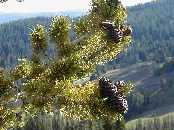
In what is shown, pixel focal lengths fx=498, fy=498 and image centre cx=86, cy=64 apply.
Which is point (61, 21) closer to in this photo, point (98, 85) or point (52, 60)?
point (52, 60)

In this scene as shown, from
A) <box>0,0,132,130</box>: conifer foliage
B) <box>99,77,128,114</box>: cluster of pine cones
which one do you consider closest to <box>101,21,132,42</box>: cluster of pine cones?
<box>0,0,132,130</box>: conifer foliage

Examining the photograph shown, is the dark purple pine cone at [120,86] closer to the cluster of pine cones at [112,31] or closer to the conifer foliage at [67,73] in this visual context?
the conifer foliage at [67,73]

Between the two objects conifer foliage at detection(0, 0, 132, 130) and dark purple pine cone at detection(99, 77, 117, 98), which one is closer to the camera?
dark purple pine cone at detection(99, 77, 117, 98)

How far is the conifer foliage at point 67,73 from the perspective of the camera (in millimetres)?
10188

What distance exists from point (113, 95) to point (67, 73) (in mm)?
1176

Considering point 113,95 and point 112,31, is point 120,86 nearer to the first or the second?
point 113,95

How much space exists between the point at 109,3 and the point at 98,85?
1711 millimetres

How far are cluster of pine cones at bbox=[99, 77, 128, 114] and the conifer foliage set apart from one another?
30mm

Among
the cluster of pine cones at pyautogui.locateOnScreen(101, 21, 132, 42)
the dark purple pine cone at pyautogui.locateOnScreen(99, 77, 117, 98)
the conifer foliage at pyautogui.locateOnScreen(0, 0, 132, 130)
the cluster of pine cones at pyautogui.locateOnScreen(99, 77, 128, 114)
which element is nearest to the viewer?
the cluster of pine cones at pyautogui.locateOnScreen(99, 77, 128, 114)

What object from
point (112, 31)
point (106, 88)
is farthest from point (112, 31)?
point (106, 88)

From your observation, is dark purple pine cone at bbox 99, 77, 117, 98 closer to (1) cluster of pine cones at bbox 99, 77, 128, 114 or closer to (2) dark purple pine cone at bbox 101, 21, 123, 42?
(1) cluster of pine cones at bbox 99, 77, 128, 114

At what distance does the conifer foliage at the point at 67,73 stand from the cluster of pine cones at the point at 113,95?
0.03 meters

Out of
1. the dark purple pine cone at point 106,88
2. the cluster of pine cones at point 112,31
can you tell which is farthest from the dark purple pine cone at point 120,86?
the cluster of pine cones at point 112,31

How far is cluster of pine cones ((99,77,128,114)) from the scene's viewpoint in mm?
9453
